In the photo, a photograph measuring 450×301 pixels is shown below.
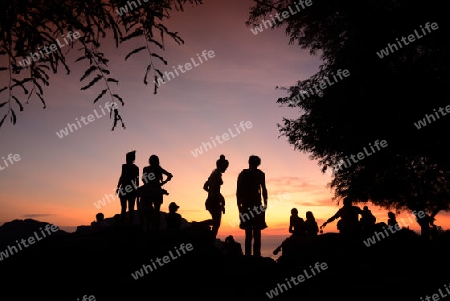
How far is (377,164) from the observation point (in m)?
14.3

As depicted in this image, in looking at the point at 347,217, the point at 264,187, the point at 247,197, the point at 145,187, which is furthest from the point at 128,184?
the point at 347,217

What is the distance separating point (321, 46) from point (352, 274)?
11.5 m

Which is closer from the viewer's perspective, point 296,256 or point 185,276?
point 185,276

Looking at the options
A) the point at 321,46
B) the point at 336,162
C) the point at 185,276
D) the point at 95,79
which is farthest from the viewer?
the point at 336,162

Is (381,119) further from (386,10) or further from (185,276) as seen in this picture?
(185,276)

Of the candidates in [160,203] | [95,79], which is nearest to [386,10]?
[160,203]

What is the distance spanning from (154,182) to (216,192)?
1.82 metres

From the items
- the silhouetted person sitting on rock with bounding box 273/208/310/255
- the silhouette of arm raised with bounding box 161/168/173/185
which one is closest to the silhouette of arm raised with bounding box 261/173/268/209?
the silhouette of arm raised with bounding box 161/168/173/185

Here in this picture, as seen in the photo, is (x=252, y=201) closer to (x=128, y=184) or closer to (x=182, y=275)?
(x=182, y=275)

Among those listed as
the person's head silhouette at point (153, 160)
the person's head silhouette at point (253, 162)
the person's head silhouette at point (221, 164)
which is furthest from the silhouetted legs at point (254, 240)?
the person's head silhouette at point (153, 160)

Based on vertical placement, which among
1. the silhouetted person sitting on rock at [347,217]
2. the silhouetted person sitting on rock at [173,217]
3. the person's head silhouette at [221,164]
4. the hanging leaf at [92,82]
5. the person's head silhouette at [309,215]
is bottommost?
the silhouetted person sitting on rock at [347,217]

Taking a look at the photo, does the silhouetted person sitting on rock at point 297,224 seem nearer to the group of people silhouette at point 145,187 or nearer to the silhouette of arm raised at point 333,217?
the silhouette of arm raised at point 333,217

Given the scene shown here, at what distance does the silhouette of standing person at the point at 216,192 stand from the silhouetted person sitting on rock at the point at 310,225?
5.47 m

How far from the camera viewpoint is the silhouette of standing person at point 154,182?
32.4ft
